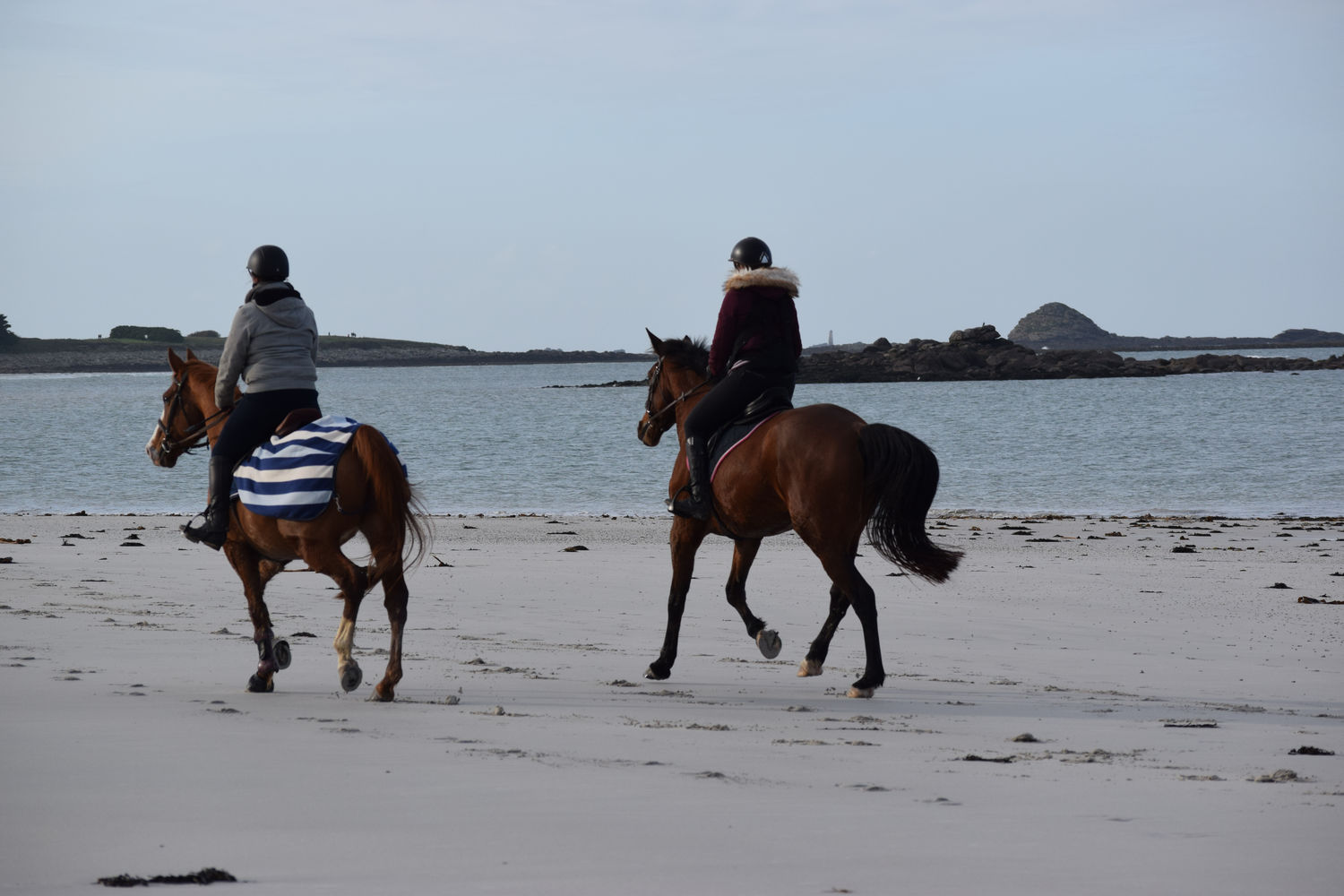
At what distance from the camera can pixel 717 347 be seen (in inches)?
336

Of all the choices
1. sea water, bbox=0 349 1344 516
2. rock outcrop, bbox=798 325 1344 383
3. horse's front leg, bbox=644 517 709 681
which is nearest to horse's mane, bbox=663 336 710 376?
horse's front leg, bbox=644 517 709 681

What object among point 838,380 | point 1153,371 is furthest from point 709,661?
point 1153,371

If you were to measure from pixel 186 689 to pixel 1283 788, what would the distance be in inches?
205

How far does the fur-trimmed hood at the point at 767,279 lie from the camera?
8414 millimetres

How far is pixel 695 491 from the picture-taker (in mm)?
8312

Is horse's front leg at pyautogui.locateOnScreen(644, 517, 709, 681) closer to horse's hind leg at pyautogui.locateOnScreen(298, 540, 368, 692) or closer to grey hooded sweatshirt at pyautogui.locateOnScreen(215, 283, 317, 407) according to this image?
horse's hind leg at pyautogui.locateOnScreen(298, 540, 368, 692)

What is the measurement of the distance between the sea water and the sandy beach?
14.8 metres

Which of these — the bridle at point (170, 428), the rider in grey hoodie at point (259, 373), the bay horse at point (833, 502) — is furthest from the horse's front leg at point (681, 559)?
the bridle at point (170, 428)

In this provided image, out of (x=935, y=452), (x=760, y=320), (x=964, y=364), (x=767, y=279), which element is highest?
(x=964, y=364)

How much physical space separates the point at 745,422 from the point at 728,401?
0.58 ft

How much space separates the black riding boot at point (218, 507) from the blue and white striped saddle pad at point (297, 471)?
177mm

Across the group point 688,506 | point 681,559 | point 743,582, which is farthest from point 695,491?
point 743,582

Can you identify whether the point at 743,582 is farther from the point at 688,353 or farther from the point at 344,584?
the point at 344,584

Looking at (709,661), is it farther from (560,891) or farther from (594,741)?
(560,891)
